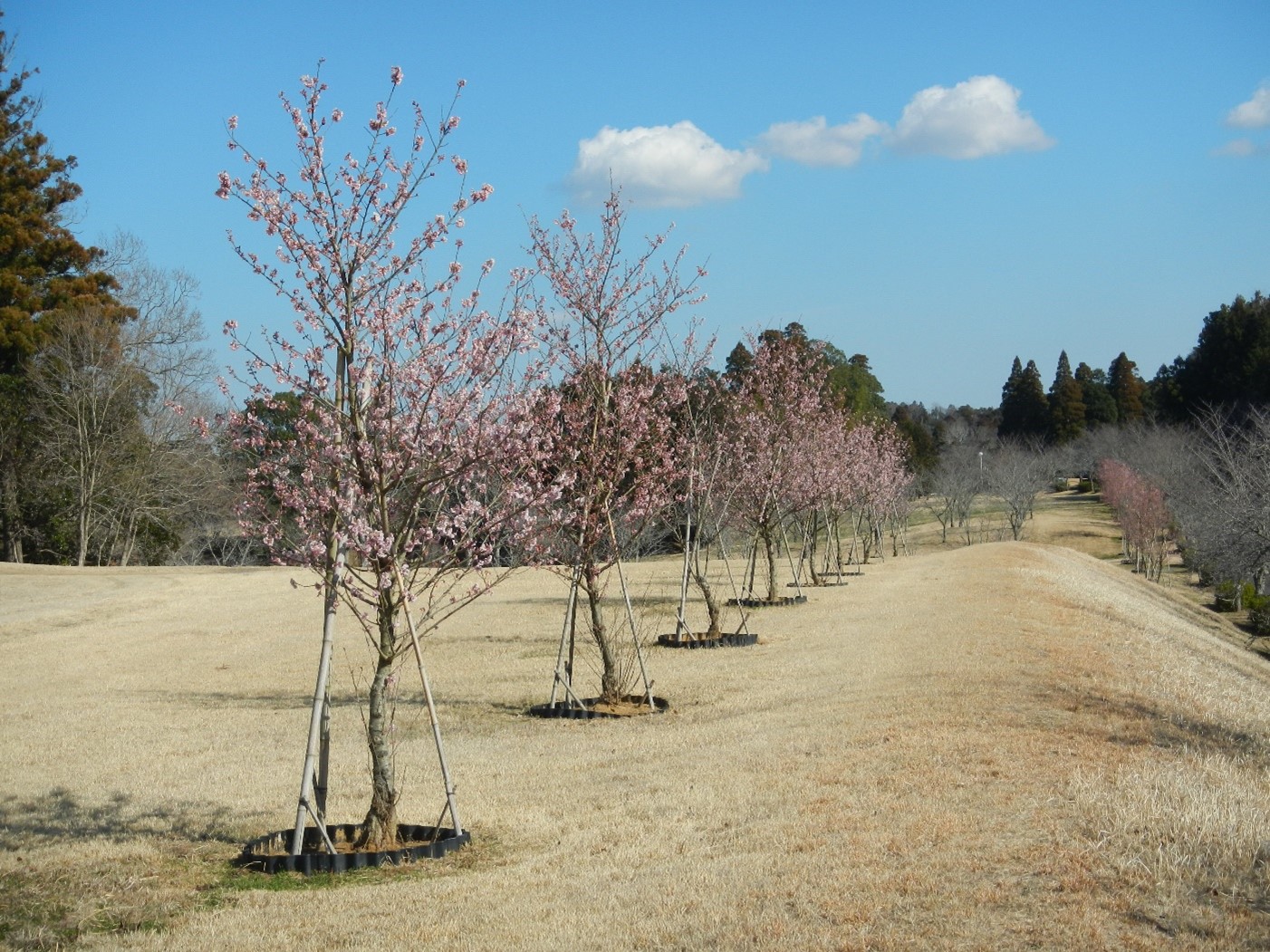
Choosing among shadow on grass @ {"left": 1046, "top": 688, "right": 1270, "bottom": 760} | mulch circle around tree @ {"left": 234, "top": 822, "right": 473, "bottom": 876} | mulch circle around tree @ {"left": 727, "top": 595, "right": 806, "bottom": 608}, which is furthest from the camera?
mulch circle around tree @ {"left": 727, "top": 595, "right": 806, "bottom": 608}

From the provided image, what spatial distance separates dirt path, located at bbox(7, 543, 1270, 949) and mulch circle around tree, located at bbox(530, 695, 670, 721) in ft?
0.92

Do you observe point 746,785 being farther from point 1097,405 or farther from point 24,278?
point 1097,405

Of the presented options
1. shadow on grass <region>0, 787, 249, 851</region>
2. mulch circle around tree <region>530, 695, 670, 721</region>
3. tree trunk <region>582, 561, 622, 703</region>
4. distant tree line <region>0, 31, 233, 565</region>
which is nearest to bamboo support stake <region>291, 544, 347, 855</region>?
shadow on grass <region>0, 787, 249, 851</region>

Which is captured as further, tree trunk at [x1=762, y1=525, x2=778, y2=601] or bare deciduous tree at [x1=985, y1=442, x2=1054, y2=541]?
bare deciduous tree at [x1=985, y1=442, x2=1054, y2=541]

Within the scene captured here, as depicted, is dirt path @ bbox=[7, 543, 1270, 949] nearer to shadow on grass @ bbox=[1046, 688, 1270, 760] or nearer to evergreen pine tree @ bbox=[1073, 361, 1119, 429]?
shadow on grass @ bbox=[1046, 688, 1270, 760]

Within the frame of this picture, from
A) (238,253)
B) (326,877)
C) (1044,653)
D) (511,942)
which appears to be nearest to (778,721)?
(1044,653)

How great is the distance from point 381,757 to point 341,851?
64 cm

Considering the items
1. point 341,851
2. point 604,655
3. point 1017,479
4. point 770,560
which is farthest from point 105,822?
point 1017,479

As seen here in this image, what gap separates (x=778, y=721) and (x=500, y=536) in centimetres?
373

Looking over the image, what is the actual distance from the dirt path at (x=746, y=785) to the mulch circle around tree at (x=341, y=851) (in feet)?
0.77

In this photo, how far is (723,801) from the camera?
787 centimetres

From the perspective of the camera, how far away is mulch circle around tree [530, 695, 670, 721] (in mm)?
12508

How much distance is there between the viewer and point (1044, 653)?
1377cm

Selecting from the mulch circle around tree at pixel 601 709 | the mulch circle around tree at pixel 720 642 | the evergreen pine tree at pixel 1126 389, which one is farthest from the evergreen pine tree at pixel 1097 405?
the mulch circle around tree at pixel 601 709
